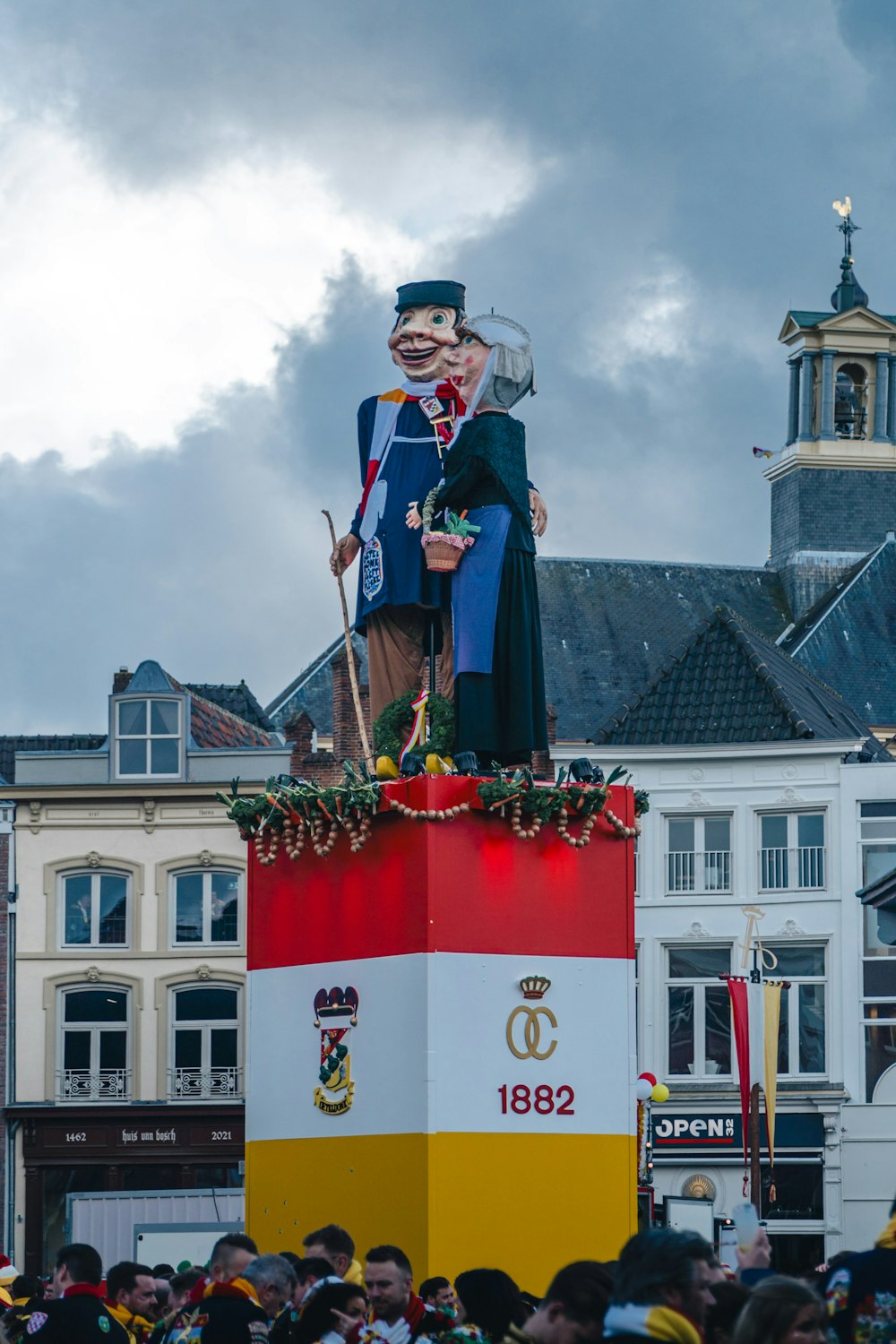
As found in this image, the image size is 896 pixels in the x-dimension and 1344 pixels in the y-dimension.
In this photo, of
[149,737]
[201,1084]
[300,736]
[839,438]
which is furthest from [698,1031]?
[839,438]

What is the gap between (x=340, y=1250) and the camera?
12.0m

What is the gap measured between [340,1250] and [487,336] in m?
8.42

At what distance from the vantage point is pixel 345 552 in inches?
751

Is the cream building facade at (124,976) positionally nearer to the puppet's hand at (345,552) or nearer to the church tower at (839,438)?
the puppet's hand at (345,552)

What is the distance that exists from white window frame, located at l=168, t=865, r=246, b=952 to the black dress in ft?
73.2

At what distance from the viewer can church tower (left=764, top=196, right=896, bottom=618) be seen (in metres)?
61.9

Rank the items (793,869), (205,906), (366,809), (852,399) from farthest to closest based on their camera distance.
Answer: (852,399) → (793,869) → (205,906) → (366,809)

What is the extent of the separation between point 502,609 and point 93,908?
76.5 feet

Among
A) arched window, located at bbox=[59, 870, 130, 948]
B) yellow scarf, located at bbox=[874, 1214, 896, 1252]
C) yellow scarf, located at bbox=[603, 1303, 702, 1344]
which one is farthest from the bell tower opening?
yellow scarf, located at bbox=[603, 1303, 702, 1344]

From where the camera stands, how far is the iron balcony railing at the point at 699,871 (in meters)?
40.6

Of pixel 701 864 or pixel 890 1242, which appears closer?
pixel 890 1242

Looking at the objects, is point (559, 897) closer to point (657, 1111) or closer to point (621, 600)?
point (657, 1111)

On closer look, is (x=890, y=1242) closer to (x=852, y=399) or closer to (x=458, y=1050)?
(x=458, y=1050)

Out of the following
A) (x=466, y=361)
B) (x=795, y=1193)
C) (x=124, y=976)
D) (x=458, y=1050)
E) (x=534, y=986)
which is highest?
(x=466, y=361)
